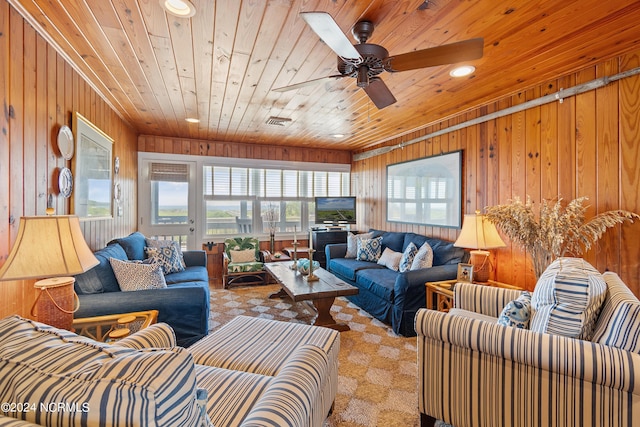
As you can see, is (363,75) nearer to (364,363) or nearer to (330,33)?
(330,33)

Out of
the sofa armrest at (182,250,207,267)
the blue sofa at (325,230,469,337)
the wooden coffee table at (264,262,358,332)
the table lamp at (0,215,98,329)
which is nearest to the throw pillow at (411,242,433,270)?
the blue sofa at (325,230,469,337)

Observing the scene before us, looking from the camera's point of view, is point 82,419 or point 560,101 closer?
point 82,419

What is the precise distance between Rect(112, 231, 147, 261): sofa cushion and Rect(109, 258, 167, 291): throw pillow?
0.71m

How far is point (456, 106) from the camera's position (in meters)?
3.21

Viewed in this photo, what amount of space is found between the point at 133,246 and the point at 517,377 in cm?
342

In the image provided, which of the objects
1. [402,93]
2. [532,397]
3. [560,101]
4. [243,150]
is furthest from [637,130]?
[243,150]

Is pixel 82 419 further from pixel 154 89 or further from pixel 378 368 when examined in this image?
pixel 154 89

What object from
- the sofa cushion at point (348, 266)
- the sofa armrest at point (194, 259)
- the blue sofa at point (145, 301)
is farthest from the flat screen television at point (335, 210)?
the blue sofa at point (145, 301)

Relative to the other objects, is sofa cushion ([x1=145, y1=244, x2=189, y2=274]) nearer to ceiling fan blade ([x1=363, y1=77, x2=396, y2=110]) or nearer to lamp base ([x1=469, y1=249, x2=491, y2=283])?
ceiling fan blade ([x1=363, y1=77, x2=396, y2=110])

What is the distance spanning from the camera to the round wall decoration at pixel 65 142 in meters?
2.14

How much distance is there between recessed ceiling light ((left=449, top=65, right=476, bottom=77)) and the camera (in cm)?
228

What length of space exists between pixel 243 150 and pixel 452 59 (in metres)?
4.10

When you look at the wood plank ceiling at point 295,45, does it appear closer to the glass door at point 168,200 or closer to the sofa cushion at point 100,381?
the glass door at point 168,200

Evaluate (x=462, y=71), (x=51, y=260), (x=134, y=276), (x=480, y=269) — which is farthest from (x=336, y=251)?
(x=51, y=260)
